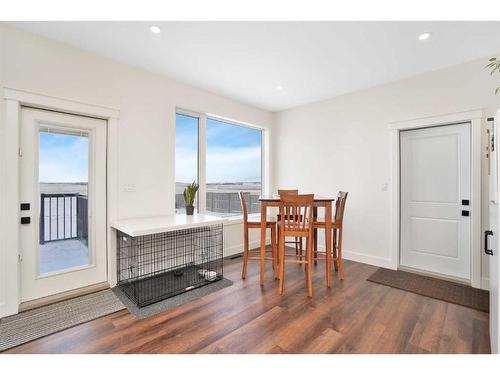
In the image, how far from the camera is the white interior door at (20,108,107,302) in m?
2.37

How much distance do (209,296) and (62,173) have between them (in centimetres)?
204

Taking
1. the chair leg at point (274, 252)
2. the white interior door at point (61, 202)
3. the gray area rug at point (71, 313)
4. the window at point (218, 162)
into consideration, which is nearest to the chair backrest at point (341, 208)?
the chair leg at point (274, 252)

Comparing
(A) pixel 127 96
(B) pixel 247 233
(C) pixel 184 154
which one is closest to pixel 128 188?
→ (C) pixel 184 154

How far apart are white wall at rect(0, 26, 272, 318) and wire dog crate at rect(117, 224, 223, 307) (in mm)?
377

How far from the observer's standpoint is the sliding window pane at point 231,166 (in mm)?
4137

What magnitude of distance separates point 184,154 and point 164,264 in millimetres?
1604

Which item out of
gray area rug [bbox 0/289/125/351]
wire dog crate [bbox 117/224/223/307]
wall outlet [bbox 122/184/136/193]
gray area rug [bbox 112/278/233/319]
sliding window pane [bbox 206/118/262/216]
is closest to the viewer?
gray area rug [bbox 0/289/125/351]


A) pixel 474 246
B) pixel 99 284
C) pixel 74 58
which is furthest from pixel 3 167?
pixel 474 246

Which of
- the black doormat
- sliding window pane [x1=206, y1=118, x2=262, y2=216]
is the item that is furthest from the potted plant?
the black doormat

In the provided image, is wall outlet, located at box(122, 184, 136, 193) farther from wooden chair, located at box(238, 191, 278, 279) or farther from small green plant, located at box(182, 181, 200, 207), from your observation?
wooden chair, located at box(238, 191, 278, 279)

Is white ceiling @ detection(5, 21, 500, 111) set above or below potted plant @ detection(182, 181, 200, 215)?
above

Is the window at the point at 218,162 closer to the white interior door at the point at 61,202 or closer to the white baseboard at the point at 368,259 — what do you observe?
the white interior door at the point at 61,202
